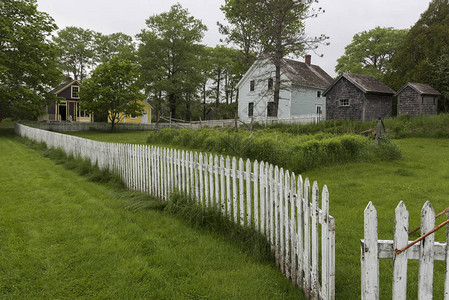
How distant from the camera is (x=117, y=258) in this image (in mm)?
3908

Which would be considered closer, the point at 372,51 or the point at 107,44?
the point at 372,51

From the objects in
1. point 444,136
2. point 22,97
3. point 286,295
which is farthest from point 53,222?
point 22,97

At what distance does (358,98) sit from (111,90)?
24404 millimetres

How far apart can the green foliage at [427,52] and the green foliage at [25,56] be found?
35.6 meters

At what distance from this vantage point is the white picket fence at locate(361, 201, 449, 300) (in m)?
1.88

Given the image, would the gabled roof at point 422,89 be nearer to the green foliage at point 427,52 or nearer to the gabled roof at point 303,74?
the green foliage at point 427,52

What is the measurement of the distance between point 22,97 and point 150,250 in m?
29.2

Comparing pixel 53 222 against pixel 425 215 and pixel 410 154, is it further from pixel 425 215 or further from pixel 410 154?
pixel 410 154

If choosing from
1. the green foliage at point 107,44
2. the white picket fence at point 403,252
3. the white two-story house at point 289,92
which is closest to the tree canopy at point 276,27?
the white two-story house at point 289,92

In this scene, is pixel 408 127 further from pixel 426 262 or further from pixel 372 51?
pixel 372 51

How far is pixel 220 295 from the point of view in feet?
10.4

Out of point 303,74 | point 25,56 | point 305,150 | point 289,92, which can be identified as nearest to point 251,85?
point 289,92

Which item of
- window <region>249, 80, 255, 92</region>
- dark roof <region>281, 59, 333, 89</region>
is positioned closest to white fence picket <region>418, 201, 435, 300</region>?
dark roof <region>281, 59, 333, 89</region>

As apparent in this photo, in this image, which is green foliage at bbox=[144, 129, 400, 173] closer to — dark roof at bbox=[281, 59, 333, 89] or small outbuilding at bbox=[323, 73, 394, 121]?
small outbuilding at bbox=[323, 73, 394, 121]
